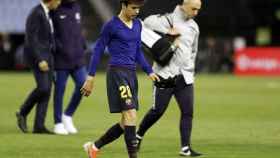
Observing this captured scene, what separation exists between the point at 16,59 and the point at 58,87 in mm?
28483

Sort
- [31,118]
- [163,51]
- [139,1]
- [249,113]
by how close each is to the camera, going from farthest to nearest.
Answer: [249,113] → [31,118] → [163,51] → [139,1]

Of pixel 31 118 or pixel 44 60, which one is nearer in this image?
pixel 44 60

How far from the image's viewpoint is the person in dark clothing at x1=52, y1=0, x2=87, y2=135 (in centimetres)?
1680

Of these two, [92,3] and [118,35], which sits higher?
[118,35]

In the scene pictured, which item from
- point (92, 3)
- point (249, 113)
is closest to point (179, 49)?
point (249, 113)

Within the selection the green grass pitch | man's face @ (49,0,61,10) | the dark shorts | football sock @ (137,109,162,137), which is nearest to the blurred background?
the green grass pitch

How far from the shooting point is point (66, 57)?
661 inches

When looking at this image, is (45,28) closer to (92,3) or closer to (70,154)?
(70,154)

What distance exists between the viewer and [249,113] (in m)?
21.7

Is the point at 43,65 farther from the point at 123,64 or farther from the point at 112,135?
the point at 123,64

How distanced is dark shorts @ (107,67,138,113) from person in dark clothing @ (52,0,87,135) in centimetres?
419

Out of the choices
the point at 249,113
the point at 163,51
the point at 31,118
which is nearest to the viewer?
the point at 163,51

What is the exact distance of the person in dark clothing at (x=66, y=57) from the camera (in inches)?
661

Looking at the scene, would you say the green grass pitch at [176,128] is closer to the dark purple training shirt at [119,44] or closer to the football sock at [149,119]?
the football sock at [149,119]
